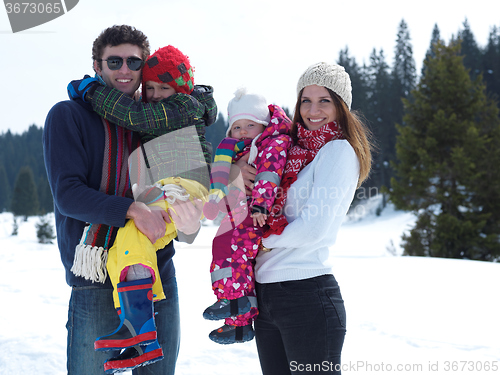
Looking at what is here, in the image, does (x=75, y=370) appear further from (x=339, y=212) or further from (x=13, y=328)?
(x=13, y=328)

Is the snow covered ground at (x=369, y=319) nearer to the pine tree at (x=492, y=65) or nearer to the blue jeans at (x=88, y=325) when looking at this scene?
the blue jeans at (x=88, y=325)

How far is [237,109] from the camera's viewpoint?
99.3 inches

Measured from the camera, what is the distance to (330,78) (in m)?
2.18

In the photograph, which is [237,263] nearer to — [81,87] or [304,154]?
[304,154]

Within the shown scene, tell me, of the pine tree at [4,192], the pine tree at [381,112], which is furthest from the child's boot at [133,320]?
the pine tree at [4,192]

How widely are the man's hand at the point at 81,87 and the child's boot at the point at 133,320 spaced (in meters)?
1.02

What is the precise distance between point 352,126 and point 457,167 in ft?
46.0

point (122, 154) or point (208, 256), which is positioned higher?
point (122, 154)

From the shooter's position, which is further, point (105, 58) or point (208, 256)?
point (208, 256)

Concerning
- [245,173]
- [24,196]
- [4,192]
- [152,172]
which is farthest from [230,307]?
[4,192]

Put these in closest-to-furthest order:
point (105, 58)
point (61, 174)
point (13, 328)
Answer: point (61, 174), point (105, 58), point (13, 328)

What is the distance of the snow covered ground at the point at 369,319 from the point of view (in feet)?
13.0

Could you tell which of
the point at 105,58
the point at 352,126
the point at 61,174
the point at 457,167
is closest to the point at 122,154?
the point at 61,174

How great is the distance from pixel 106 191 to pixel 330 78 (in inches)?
52.3
